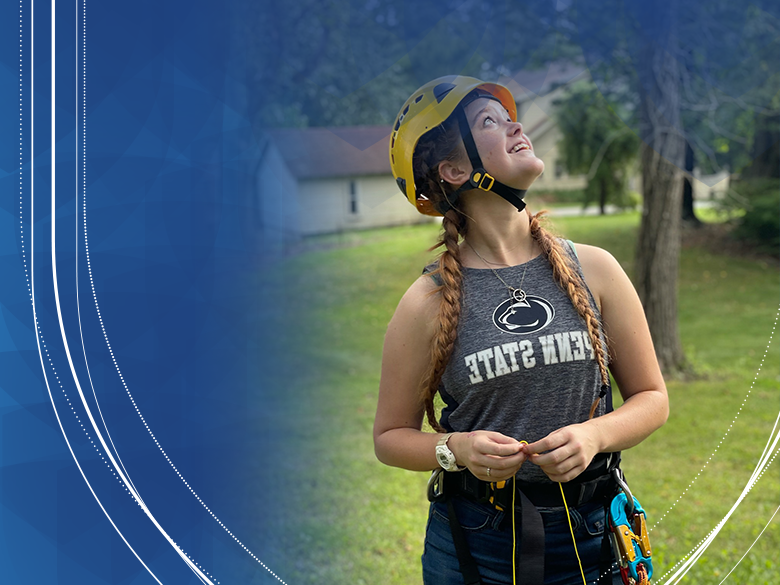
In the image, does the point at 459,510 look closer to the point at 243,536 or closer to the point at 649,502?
the point at 243,536

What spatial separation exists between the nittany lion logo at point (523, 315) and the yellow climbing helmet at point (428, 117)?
13.5 inches

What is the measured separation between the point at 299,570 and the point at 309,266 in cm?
823

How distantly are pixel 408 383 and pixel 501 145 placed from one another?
726mm

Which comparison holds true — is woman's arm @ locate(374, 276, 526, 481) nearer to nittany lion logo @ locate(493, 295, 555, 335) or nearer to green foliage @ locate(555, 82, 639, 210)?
nittany lion logo @ locate(493, 295, 555, 335)

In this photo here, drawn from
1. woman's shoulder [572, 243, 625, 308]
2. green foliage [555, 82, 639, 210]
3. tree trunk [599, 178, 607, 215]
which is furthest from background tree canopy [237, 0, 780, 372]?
tree trunk [599, 178, 607, 215]

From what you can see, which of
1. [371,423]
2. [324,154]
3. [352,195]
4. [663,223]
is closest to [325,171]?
[324,154]

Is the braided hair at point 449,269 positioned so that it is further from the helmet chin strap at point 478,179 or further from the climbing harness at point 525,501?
the climbing harness at point 525,501

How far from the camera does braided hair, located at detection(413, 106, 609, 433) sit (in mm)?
1912

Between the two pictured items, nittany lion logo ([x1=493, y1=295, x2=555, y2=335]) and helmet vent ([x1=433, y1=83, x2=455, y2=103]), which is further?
helmet vent ([x1=433, y1=83, x2=455, y2=103])

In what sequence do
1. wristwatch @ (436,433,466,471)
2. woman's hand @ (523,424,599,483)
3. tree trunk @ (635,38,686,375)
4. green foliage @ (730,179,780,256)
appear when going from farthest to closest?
1. green foliage @ (730,179,780,256)
2. tree trunk @ (635,38,686,375)
3. wristwatch @ (436,433,466,471)
4. woman's hand @ (523,424,599,483)

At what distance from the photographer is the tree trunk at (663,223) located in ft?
26.7

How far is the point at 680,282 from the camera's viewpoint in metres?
13.4

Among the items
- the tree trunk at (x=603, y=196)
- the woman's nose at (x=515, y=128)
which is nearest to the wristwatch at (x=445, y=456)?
the woman's nose at (x=515, y=128)

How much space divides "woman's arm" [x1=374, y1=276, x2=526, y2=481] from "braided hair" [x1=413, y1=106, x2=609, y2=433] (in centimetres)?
3
